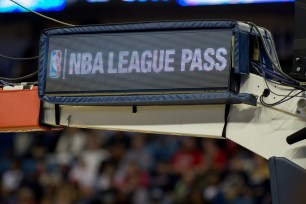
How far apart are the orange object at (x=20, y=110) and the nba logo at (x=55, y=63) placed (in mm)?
314

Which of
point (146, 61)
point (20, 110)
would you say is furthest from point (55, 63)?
point (146, 61)

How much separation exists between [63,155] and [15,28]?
174cm

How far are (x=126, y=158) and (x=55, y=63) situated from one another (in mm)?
5050

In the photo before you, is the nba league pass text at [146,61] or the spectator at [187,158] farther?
the spectator at [187,158]

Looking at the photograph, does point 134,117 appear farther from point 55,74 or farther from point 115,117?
point 55,74

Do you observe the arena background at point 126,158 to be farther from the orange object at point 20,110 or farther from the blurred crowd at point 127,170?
the orange object at point 20,110

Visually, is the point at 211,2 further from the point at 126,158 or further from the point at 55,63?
the point at 55,63

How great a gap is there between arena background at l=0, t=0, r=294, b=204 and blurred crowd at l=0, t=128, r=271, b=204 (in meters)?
0.01

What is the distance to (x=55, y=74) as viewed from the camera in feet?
21.4

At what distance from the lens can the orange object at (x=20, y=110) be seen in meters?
6.73

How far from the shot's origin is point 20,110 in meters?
6.79

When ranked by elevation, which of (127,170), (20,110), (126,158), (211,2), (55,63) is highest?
Result: (211,2)

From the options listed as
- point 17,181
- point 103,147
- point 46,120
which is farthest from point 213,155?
point 46,120

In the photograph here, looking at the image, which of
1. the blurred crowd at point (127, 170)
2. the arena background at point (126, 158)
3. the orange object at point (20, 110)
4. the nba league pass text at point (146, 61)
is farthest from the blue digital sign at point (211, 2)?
the nba league pass text at point (146, 61)
